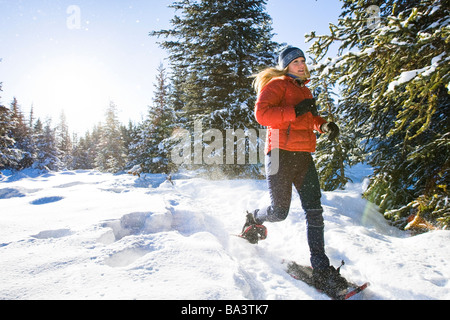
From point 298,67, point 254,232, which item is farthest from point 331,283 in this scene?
point 298,67

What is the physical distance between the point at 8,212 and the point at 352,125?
7098mm

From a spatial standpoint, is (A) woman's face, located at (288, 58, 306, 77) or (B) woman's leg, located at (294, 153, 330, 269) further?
(A) woman's face, located at (288, 58, 306, 77)

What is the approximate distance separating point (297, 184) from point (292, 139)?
0.54 meters

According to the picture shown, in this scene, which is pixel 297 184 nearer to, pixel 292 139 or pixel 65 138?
pixel 292 139

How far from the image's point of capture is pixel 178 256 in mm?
2184

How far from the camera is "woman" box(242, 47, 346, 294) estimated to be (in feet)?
7.75

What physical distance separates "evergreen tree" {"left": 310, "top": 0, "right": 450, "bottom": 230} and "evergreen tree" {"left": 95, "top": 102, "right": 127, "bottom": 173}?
1406 inches

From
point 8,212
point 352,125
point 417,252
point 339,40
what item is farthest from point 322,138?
point 8,212

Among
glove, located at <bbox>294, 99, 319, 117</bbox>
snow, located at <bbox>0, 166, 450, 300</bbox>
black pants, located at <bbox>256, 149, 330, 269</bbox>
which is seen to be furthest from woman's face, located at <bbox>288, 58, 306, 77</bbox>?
snow, located at <bbox>0, 166, 450, 300</bbox>

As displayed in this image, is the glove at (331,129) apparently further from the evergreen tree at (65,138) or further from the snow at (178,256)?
the evergreen tree at (65,138)

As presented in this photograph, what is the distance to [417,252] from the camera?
268cm

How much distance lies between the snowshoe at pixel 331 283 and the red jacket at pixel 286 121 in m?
1.32

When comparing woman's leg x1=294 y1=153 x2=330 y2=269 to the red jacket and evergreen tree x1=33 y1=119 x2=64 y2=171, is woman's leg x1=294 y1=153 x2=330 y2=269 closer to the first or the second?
the red jacket
